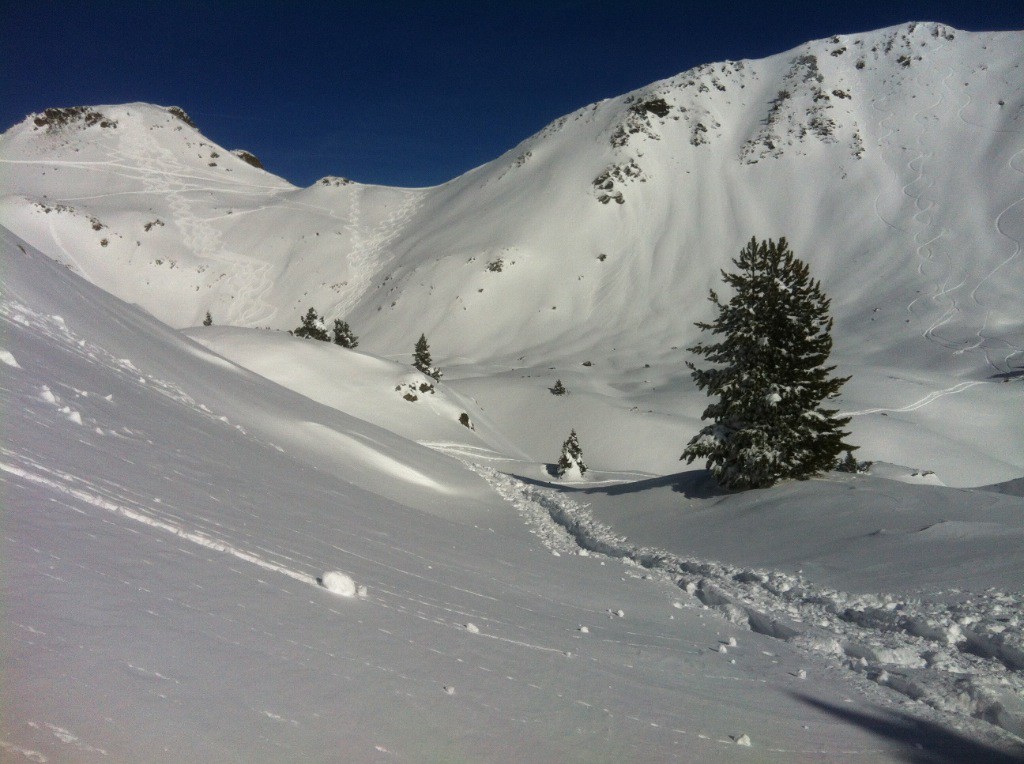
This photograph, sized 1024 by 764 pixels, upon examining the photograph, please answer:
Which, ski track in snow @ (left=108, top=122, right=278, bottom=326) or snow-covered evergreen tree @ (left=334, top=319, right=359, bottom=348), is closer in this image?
snow-covered evergreen tree @ (left=334, top=319, right=359, bottom=348)

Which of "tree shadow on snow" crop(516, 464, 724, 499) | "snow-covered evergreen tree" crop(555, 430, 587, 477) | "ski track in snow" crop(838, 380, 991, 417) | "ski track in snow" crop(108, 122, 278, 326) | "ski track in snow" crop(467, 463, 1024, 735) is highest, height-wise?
"ski track in snow" crop(108, 122, 278, 326)

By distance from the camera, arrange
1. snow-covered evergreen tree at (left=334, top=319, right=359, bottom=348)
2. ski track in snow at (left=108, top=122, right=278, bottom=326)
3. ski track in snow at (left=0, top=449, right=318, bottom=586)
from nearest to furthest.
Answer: ski track in snow at (left=0, top=449, right=318, bottom=586)
snow-covered evergreen tree at (left=334, top=319, right=359, bottom=348)
ski track in snow at (left=108, top=122, right=278, bottom=326)

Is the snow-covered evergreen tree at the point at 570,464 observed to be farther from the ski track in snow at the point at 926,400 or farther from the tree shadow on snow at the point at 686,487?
the ski track in snow at the point at 926,400

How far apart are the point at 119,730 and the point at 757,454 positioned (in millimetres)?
16448

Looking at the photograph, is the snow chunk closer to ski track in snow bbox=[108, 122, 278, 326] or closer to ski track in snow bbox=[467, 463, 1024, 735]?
ski track in snow bbox=[467, 463, 1024, 735]

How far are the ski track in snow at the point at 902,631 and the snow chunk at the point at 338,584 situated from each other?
4900 millimetres

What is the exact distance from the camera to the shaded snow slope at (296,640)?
2.69 m

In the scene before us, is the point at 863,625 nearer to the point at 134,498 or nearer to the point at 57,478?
the point at 134,498

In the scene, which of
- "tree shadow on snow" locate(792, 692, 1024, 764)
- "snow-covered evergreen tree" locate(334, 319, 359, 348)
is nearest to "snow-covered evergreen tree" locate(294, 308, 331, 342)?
"snow-covered evergreen tree" locate(334, 319, 359, 348)

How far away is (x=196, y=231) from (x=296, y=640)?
14736cm

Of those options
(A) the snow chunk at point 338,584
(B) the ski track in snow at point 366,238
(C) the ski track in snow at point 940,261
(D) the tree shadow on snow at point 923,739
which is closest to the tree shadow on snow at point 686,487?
(D) the tree shadow on snow at point 923,739

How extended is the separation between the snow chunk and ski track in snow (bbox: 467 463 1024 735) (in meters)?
4.90

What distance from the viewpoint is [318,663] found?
3.58 meters

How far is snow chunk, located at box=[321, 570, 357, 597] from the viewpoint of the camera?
496 cm
